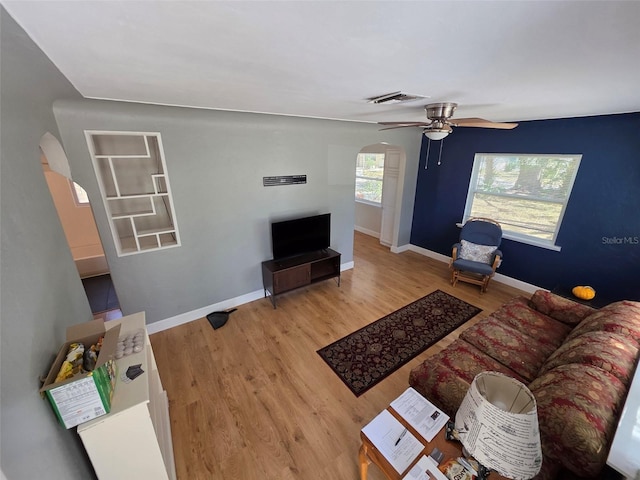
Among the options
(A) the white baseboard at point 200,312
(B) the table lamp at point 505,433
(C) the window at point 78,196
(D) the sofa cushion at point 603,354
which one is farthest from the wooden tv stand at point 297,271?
(C) the window at point 78,196

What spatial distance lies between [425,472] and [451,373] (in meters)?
0.75

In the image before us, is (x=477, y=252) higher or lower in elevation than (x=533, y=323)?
higher

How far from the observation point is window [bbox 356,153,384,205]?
19.5 feet

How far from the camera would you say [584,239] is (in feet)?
10.9

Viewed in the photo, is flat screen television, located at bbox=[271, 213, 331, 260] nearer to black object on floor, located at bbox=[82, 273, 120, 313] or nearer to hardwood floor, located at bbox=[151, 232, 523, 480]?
hardwood floor, located at bbox=[151, 232, 523, 480]

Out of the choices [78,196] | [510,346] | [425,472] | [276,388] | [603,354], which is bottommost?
[276,388]

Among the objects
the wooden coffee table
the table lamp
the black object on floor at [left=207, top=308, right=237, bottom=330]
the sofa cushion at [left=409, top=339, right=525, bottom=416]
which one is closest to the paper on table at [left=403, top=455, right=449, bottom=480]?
the wooden coffee table

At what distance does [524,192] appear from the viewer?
12.4ft

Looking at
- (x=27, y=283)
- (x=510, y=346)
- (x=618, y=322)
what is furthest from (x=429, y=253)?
(x=27, y=283)

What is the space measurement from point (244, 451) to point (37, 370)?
1.45 m

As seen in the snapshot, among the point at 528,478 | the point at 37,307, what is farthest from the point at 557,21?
the point at 37,307

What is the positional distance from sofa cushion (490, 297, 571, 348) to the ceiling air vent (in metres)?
2.24

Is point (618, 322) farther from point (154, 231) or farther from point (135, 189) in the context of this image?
point (135, 189)

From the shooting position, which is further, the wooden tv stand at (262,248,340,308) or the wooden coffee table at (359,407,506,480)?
the wooden tv stand at (262,248,340,308)
